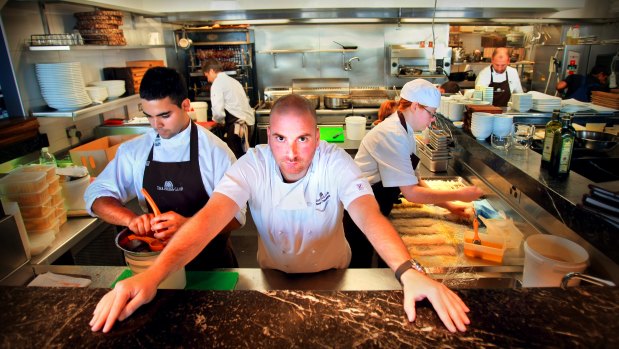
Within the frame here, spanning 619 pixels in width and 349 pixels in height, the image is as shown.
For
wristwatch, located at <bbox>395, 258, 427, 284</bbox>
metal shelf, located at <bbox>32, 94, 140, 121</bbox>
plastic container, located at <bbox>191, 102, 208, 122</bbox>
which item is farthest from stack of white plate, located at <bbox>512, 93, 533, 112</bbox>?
plastic container, located at <bbox>191, 102, 208, 122</bbox>

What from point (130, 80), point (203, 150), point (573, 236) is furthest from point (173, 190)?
point (130, 80)

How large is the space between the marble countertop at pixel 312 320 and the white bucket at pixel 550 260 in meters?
0.56

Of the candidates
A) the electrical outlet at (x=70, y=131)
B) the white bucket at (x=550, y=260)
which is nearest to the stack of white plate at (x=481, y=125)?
the white bucket at (x=550, y=260)

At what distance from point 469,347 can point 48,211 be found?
2213 millimetres

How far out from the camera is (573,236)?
1610mm

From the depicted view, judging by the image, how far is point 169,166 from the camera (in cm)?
194

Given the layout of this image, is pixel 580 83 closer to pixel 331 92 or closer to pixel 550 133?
pixel 331 92

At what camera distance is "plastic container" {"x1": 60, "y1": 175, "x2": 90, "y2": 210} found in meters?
Result: 2.35

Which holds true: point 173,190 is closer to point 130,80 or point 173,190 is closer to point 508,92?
point 130,80

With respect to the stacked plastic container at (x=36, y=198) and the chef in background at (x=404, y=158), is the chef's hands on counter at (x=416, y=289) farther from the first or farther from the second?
the stacked plastic container at (x=36, y=198)

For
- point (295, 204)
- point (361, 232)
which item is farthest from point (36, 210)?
point (361, 232)

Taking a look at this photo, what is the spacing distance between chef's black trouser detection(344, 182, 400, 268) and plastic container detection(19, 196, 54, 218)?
1760 millimetres

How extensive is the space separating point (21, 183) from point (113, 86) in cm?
240

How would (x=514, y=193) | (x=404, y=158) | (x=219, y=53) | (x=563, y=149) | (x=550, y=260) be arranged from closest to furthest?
(x=550, y=260), (x=563, y=149), (x=514, y=193), (x=404, y=158), (x=219, y=53)
